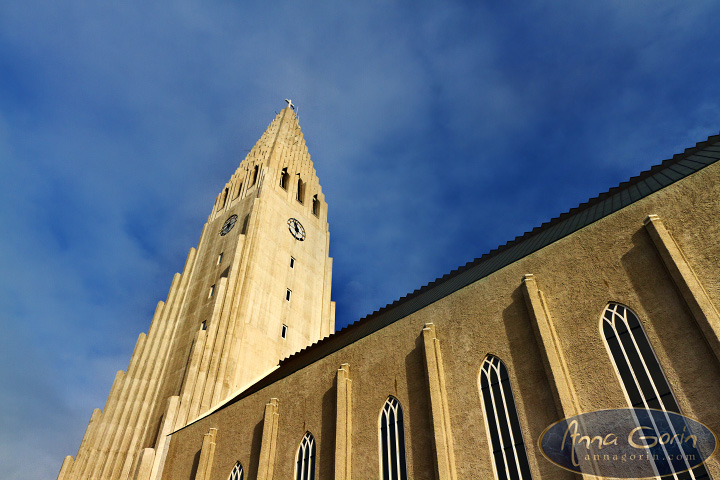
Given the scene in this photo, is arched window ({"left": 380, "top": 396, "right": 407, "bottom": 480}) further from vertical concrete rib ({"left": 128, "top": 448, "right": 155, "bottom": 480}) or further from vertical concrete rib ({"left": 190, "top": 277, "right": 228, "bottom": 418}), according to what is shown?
vertical concrete rib ({"left": 190, "top": 277, "right": 228, "bottom": 418})

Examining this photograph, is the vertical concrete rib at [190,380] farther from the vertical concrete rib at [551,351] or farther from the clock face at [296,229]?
the vertical concrete rib at [551,351]

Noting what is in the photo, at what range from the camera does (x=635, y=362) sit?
11.0 m

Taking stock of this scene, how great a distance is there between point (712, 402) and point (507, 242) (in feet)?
36.4

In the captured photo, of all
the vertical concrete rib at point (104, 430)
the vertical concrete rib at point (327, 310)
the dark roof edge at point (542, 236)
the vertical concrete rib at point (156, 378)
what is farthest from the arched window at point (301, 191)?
the dark roof edge at point (542, 236)

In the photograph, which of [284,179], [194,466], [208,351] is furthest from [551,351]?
[284,179]

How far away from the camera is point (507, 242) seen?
66.4ft

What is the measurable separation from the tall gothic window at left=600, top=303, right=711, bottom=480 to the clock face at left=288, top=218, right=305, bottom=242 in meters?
28.8

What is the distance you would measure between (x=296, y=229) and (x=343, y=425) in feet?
81.2

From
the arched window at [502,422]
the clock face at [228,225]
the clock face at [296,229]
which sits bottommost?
the arched window at [502,422]

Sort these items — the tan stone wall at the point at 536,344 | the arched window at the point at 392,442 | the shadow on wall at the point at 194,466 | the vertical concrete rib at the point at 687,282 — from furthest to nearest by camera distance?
the shadow on wall at the point at 194,466 < the arched window at the point at 392,442 < the tan stone wall at the point at 536,344 < the vertical concrete rib at the point at 687,282

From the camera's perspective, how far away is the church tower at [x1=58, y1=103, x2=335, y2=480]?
26516 millimetres

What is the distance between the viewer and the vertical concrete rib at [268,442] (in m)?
17.4

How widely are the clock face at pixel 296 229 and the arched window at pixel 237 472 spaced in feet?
70.1

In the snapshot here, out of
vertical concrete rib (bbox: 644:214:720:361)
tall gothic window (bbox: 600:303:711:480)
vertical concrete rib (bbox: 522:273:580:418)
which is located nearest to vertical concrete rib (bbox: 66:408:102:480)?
vertical concrete rib (bbox: 522:273:580:418)
